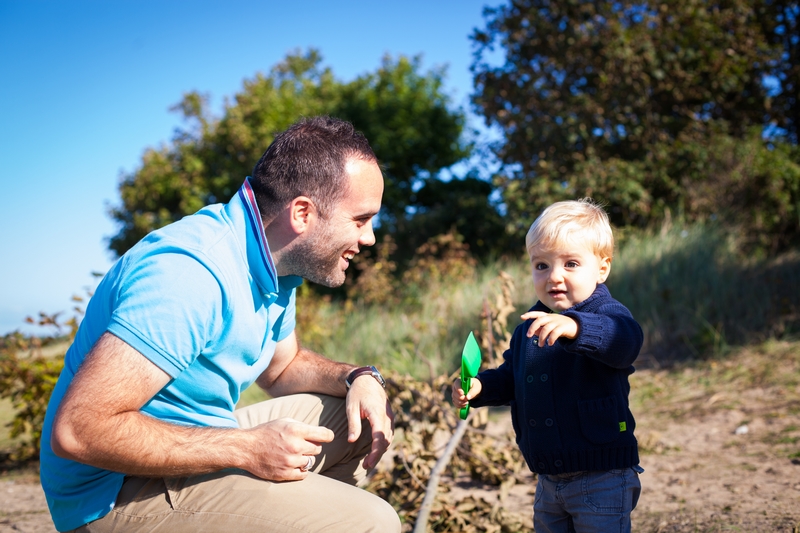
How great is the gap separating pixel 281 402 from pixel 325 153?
1171 millimetres

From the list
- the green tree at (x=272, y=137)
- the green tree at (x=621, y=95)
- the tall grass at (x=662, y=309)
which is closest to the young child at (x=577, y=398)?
the tall grass at (x=662, y=309)

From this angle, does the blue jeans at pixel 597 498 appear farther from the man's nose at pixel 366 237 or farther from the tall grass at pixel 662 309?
the tall grass at pixel 662 309

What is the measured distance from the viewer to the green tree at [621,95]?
9.35m

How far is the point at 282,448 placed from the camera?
2.07 m

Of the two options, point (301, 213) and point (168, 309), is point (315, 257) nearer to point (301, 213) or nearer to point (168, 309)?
point (301, 213)

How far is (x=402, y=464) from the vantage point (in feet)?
12.5

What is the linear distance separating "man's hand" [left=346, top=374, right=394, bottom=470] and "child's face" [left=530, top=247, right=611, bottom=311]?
832 mm

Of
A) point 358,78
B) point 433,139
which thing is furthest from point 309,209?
point 358,78

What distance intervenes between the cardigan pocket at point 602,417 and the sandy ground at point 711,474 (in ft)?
3.52

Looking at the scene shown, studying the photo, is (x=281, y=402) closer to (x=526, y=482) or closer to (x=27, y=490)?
(x=526, y=482)

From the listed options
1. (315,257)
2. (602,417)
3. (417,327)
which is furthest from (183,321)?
(417,327)

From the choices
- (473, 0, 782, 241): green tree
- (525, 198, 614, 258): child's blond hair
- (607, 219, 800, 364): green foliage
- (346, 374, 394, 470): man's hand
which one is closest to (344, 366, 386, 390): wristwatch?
(346, 374, 394, 470): man's hand

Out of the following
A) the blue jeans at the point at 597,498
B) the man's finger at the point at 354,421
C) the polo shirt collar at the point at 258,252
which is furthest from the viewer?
the man's finger at the point at 354,421

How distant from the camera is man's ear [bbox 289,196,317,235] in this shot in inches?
102
